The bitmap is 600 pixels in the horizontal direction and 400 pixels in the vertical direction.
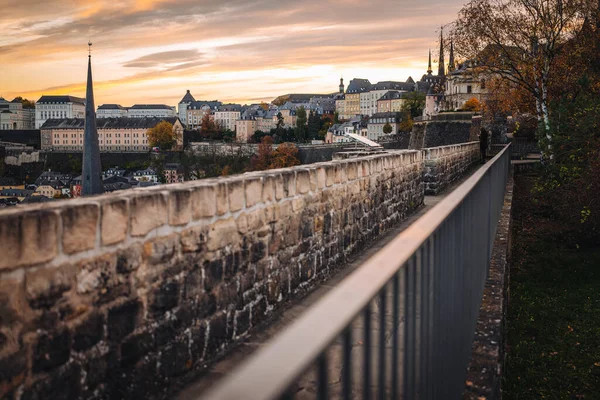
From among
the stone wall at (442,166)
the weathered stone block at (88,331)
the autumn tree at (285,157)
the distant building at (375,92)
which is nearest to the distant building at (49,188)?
the autumn tree at (285,157)

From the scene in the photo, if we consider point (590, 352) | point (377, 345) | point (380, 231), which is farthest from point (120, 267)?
point (380, 231)

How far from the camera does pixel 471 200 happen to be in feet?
14.2

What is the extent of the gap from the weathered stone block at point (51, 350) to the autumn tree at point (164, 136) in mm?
155341

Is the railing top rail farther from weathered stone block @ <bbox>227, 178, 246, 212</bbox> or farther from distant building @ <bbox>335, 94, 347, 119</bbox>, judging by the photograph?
distant building @ <bbox>335, 94, 347, 119</bbox>

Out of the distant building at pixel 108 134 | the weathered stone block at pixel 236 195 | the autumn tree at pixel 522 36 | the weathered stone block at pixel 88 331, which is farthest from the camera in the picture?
the distant building at pixel 108 134

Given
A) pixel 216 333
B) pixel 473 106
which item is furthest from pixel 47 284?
pixel 473 106

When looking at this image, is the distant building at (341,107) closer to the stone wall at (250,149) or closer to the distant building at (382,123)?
the distant building at (382,123)

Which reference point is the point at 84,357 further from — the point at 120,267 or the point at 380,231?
the point at 380,231

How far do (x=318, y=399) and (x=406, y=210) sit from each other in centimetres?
1154

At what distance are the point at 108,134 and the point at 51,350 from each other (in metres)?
176

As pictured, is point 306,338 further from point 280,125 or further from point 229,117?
point 229,117

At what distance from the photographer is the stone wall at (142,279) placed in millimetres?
3146

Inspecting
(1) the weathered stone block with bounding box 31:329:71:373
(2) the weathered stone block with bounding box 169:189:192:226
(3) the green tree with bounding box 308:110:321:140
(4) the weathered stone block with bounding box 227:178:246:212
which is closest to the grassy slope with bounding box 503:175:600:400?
(4) the weathered stone block with bounding box 227:178:246:212

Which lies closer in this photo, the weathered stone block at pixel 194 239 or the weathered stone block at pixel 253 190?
the weathered stone block at pixel 194 239
